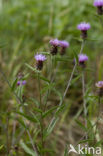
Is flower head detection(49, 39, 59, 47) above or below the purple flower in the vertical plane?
below

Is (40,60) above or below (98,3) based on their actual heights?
below

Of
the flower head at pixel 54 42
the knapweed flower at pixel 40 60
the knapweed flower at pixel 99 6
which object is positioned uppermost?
the knapweed flower at pixel 99 6

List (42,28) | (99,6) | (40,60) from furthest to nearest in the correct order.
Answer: (42,28)
(99,6)
(40,60)

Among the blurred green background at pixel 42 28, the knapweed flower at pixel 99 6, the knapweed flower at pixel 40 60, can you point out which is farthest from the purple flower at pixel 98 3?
the blurred green background at pixel 42 28

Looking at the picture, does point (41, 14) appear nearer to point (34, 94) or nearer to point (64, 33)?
point (64, 33)

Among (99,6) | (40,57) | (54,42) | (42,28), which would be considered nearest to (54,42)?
(54,42)

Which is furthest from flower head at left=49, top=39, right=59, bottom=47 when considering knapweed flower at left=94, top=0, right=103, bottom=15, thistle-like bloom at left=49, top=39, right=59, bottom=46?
knapweed flower at left=94, top=0, right=103, bottom=15

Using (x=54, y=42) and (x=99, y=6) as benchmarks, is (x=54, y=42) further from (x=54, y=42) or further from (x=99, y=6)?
(x=99, y=6)

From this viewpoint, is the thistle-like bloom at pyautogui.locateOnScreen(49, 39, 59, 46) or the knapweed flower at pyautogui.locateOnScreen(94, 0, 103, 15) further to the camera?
the knapweed flower at pyautogui.locateOnScreen(94, 0, 103, 15)

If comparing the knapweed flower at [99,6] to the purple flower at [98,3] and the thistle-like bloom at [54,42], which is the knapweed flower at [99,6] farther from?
the thistle-like bloom at [54,42]

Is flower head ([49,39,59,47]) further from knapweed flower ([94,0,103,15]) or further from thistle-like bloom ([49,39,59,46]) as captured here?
knapweed flower ([94,0,103,15])

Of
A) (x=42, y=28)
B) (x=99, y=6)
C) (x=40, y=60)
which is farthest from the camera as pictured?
(x=42, y=28)
